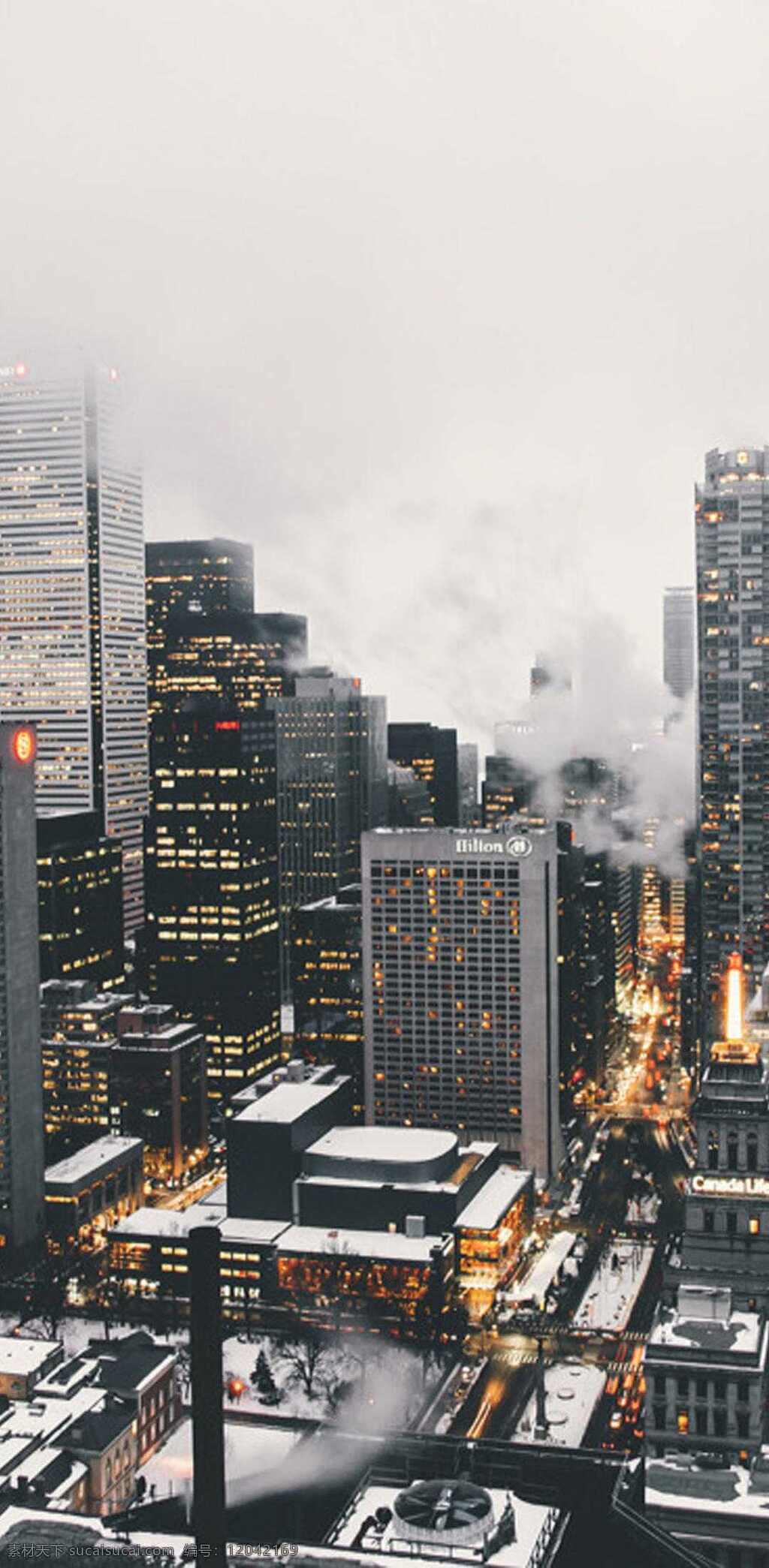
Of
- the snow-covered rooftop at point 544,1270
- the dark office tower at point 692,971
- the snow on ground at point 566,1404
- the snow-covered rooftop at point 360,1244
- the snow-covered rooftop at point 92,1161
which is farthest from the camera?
the dark office tower at point 692,971

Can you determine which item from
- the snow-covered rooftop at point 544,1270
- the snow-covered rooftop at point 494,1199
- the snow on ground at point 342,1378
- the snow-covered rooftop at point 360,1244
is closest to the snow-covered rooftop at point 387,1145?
the snow-covered rooftop at point 494,1199

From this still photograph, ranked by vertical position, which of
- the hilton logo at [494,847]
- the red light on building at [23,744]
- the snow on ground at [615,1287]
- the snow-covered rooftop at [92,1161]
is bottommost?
the snow on ground at [615,1287]

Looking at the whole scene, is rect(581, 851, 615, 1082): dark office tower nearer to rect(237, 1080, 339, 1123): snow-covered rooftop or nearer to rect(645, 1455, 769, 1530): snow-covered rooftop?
rect(237, 1080, 339, 1123): snow-covered rooftop

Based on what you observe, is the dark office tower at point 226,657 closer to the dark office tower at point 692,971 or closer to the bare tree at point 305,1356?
the dark office tower at point 692,971

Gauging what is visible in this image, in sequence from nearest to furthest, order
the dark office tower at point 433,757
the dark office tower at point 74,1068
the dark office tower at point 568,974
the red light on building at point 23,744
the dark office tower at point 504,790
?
the red light on building at point 23,744 < the dark office tower at point 74,1068 < the dark office tower at point 568,974 < the dark office tower at point 504,790 < the dark office tower at point 433,757

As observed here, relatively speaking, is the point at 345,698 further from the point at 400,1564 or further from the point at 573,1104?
the point at 400,1564

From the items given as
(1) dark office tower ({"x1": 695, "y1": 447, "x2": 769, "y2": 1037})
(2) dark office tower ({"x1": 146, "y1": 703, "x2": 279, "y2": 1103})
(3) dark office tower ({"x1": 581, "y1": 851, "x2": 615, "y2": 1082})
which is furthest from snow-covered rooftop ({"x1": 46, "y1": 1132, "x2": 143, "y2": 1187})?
(1) dark office tower ({"x1": 695, "y1": 447, "x2": 769, "y2": 1037})

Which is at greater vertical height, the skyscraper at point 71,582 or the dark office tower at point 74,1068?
the skyscraper at point 71,582
